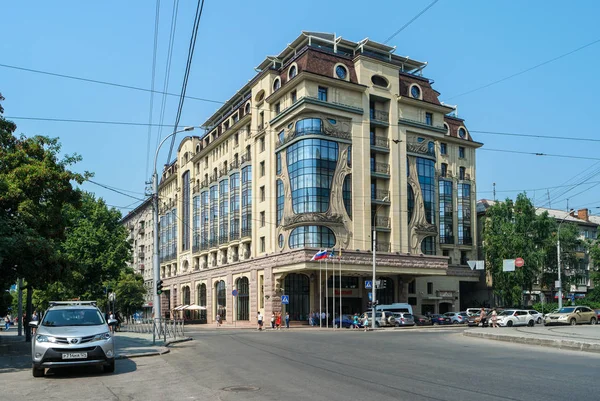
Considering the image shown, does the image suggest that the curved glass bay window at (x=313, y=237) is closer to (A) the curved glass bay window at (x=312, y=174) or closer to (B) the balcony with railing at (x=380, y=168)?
(A) the curved glass bay window at (x=312, y=174)

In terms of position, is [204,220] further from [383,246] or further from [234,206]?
[383,246]

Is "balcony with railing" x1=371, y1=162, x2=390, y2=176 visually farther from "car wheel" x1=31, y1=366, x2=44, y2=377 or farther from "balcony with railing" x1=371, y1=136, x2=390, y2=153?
"car wheel" x1=31, y1=366, x2=44, y2=377

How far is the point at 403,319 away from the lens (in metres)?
47.8

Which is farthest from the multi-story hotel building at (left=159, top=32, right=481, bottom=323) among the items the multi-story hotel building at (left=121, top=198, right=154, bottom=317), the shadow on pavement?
the multi-story hotel building at (left=121, top=198, right=154, bottom=317)

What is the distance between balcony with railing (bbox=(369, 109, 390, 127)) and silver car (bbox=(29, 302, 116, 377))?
4446 cm

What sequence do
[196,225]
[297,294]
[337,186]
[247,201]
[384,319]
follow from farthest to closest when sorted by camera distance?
[196,225]
[247,201]
[297,294]
[337,186]
[384,319]

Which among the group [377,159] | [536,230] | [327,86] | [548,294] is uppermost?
[327,86]

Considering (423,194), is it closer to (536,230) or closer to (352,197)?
(352,197)

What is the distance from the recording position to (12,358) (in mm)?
19203

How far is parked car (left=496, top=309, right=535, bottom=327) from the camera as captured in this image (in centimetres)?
4381

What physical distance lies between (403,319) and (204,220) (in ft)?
109

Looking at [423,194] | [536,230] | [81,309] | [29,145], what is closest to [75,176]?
[29,145]

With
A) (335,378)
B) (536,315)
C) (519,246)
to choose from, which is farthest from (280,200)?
(335,378)

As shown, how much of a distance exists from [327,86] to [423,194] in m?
15.2
